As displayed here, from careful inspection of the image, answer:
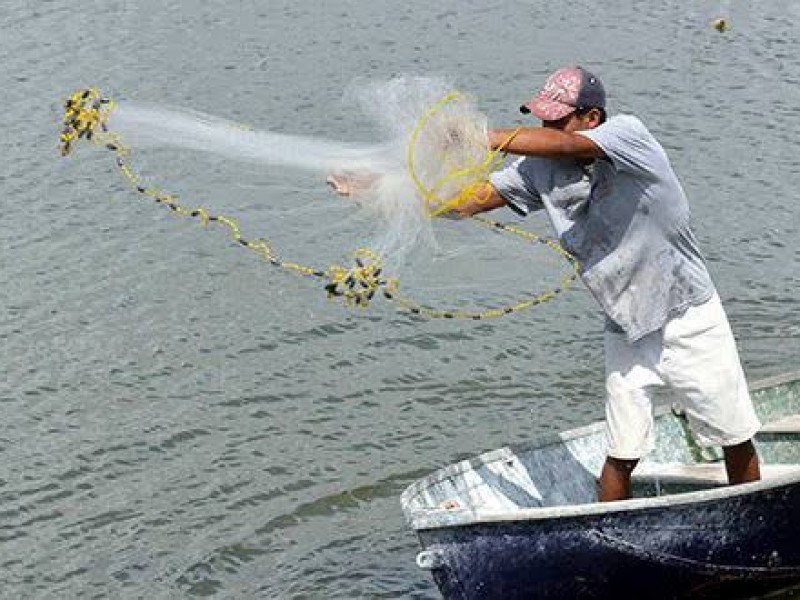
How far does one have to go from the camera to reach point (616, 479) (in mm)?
7086

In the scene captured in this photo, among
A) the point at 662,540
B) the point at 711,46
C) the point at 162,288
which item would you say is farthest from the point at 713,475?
the point at 711,46

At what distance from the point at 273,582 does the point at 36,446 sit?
2055 mm

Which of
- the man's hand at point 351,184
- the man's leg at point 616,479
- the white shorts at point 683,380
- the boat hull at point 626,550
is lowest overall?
the boat hull at point 626,550

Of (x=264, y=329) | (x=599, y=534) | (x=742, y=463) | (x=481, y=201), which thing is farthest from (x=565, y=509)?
(x=264, y=329)

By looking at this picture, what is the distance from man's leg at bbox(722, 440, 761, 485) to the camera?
7.09m

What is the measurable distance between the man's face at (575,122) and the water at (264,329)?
1522 mm

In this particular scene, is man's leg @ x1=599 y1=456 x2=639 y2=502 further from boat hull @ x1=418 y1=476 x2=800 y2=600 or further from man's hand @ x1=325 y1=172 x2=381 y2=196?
man's hand @ x1=325 y1=172 x2=381 y2=196

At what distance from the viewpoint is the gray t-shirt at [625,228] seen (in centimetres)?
649

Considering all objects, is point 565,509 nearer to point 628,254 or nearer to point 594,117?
point 628,254

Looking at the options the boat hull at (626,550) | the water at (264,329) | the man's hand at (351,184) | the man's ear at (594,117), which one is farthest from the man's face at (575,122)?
the boat hull at (626,550)

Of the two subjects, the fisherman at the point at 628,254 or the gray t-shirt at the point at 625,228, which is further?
the gray t-shirt at the point at 625,228

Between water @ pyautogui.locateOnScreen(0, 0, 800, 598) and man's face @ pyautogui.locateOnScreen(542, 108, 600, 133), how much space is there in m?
1.52

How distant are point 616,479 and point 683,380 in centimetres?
58

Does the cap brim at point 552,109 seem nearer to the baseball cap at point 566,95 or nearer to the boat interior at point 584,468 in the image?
the baseball cap at point 566,95
